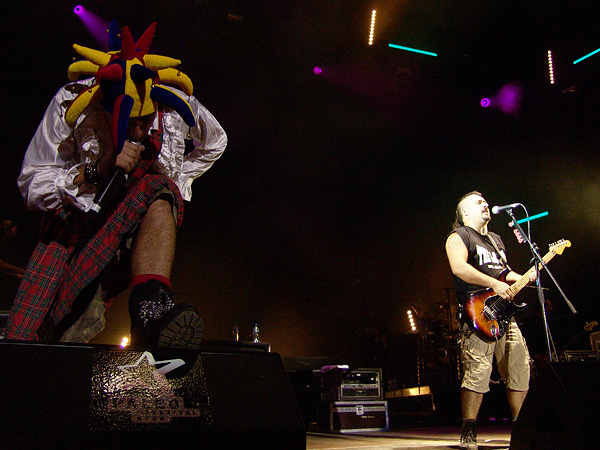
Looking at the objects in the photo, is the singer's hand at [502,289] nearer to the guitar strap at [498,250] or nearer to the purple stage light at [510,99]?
the guitar strap at [498,250]

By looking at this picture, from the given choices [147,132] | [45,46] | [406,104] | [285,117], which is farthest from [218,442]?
[406,104]

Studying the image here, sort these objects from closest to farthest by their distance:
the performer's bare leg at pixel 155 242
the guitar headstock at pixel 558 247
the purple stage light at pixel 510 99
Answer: the performer's bare leg at pixel 155 242, the guitar headstock at pixel 558 247, the purple stage light at pixel 510 99

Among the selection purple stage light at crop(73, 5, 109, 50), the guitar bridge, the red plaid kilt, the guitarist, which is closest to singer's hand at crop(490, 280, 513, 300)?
the guitarist

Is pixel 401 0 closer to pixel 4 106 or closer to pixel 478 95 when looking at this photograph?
pixel 478 95

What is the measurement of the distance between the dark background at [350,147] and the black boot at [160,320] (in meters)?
4.71

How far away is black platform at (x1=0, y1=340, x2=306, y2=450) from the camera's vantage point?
848 mm

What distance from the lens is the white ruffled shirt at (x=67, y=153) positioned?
158cm

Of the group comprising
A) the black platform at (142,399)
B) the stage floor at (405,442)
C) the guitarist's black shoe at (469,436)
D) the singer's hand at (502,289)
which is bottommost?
the stage floor at (405,442)

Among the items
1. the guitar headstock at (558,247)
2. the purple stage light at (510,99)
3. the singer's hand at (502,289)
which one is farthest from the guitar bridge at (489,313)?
the purple stage light at (510,99)

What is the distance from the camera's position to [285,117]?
266 inches

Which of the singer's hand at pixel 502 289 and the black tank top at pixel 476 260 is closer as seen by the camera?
the singer's hand at pixel 502 289

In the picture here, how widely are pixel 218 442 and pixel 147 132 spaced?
1.23 metres

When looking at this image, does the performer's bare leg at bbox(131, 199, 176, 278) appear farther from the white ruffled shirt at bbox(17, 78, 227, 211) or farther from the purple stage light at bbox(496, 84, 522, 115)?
the purple stage light at bbox(496, 84, 522, 115)

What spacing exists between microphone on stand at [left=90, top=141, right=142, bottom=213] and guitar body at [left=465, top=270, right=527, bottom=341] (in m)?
2.24
